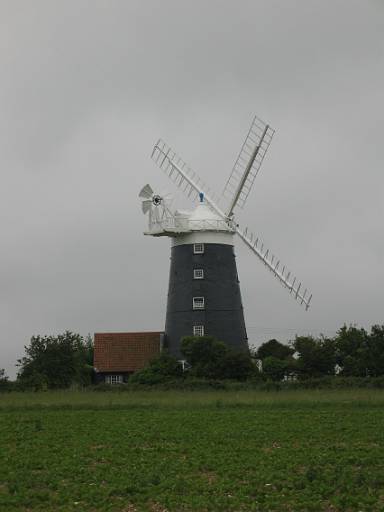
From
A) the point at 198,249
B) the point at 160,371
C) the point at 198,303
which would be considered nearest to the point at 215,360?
the point at 160,371

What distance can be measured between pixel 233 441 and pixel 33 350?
Result: 24303mm

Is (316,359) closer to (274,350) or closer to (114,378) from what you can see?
(274,350)

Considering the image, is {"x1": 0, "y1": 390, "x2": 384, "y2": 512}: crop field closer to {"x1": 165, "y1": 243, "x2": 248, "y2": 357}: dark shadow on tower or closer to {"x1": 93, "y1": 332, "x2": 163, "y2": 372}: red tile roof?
{"x1": 165, "y1": 243, "x2": 248, "y2": 357}: dark shadow on tower

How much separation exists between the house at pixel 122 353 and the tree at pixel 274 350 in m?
5.24

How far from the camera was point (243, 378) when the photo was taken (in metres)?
46.3

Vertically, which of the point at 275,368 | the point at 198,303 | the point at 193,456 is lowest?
the point at 193,456

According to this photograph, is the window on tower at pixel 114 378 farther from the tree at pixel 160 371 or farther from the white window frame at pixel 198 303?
the white window frame at pixel 198 303

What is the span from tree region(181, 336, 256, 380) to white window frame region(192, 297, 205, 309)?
1.96 m

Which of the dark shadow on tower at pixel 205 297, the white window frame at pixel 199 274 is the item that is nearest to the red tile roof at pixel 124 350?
the dark shadow on tower at pixel 205 297

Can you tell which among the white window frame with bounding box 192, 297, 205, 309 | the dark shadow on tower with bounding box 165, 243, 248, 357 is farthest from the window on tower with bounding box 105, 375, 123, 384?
the white window frame with bounding box 192, 297, 205, 309

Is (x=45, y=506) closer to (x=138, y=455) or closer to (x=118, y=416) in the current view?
(x=138, y=455)

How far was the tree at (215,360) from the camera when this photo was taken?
46.2 m

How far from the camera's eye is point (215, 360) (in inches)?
1839

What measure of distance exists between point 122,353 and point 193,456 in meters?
31.0
